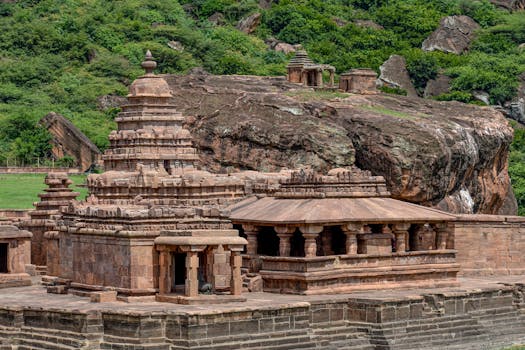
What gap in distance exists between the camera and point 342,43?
309 feet

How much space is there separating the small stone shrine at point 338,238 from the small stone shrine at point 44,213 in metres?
6.18

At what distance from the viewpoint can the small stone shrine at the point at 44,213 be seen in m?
49.3

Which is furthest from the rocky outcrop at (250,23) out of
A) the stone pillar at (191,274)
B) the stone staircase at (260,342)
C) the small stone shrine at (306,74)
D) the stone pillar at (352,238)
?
the stone staircase at (260,342)

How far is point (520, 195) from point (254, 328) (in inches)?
1346

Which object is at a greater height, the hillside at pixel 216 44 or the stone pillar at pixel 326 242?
the hillside at pixel 216 44

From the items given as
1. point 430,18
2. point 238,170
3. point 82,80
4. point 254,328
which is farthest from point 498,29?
point 254,328

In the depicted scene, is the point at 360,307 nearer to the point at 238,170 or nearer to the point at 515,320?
the point at 515,320

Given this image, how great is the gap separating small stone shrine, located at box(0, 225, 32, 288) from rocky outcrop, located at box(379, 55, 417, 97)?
39.0 m

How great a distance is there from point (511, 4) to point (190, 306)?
227 ft

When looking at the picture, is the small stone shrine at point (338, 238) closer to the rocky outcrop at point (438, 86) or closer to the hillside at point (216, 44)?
the hillside at point (216, 44)

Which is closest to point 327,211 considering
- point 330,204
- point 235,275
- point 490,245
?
point 330,204

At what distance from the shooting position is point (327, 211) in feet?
143

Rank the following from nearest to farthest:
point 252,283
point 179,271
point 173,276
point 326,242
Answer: point 173,276 → point 179,271 → point 252,283 → point 326,242

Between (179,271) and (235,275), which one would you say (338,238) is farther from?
(235,275)
